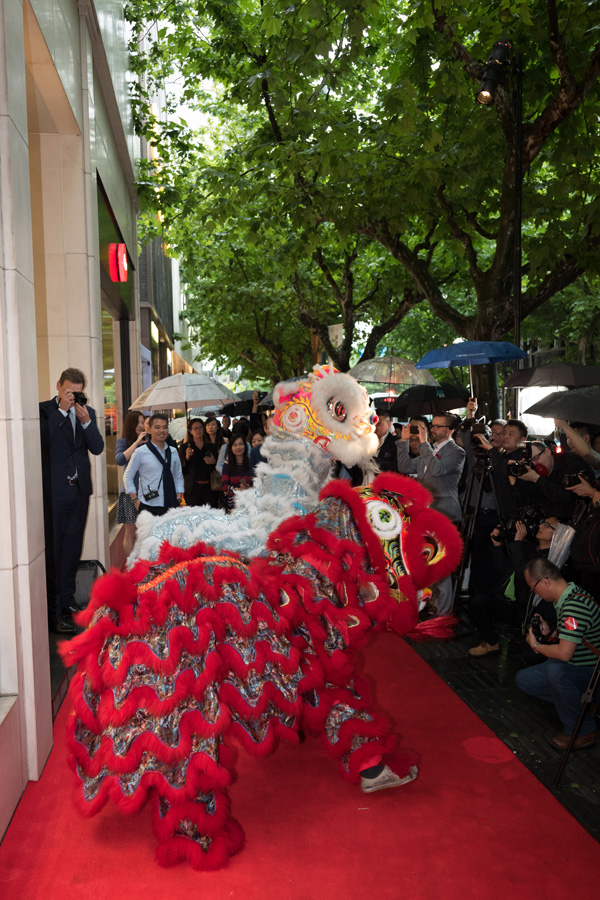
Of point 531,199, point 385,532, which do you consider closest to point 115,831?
point 385,532

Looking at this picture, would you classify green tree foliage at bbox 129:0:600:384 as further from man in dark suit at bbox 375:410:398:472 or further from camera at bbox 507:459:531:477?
camera at bbox 507:459:531:477

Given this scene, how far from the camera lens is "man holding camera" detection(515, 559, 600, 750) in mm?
3764

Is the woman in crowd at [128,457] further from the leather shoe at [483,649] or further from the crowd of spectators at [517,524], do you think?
the leather shoe at [483,649]

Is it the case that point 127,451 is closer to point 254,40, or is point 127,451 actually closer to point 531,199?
point 531,199

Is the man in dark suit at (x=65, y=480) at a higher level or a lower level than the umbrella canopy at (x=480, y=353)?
lower

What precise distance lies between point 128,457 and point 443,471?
3361mm

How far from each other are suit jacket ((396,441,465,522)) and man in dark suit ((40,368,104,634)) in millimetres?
2608

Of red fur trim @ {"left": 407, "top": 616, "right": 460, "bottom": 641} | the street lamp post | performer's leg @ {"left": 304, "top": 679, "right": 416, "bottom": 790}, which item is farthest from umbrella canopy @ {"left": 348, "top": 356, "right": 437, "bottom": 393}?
performer's leg @ {"left": 304, "top": 679, "right": 416, "bottom": 790}

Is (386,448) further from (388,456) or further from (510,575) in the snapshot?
(510,575)

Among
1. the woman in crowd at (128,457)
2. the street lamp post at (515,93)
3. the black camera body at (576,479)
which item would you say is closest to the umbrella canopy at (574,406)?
the black camera body at (576,479)

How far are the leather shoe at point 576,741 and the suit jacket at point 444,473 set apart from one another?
7.43 ft

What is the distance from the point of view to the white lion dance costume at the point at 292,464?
122 inches

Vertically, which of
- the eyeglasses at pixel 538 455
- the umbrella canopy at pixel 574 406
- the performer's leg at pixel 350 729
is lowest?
the performer's leg at pixel 350 729

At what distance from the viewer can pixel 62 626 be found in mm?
5250
